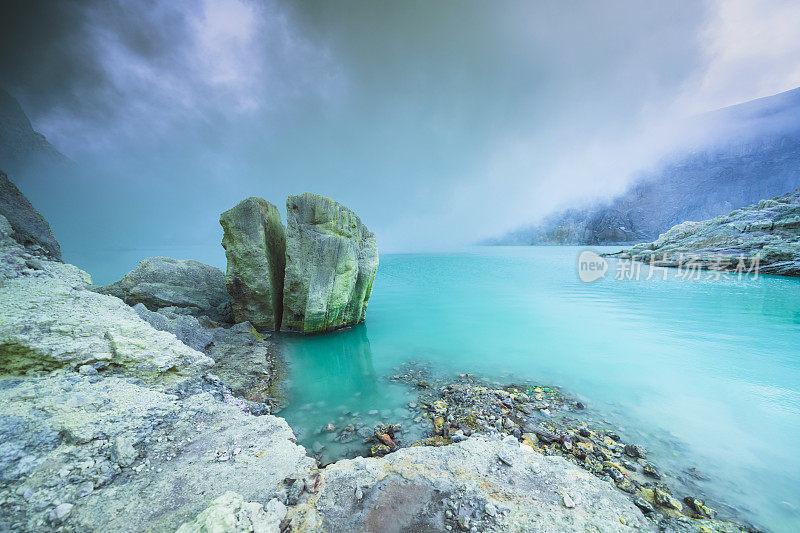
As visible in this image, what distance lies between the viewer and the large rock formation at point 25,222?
691cm

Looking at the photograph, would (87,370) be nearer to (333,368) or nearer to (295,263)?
(333,368)

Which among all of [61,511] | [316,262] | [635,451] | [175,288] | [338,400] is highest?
[316,262]

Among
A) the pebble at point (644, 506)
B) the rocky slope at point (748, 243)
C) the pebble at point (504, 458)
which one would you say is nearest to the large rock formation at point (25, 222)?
the pebble at point (504, 458)

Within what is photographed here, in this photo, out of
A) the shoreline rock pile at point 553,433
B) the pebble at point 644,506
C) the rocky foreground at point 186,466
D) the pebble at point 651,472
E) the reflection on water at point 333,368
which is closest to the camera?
the rocky foreground at point 186,466

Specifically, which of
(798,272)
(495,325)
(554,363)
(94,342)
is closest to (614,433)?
(554,363)

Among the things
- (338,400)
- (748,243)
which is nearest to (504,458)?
(338,400)

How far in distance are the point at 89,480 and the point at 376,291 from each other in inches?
843

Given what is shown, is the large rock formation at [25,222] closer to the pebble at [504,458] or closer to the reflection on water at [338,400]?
the reflection on water at [338,400]

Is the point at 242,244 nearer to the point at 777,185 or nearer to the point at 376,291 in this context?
the point at 376,291

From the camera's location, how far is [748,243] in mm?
32531

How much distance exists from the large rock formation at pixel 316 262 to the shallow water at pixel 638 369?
1.16 m

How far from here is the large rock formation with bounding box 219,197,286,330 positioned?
11375 mm

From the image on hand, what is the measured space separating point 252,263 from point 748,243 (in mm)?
54048

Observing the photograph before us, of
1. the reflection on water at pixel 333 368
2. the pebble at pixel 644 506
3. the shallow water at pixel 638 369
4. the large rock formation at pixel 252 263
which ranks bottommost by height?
the reflection on water at pixel 333 368
